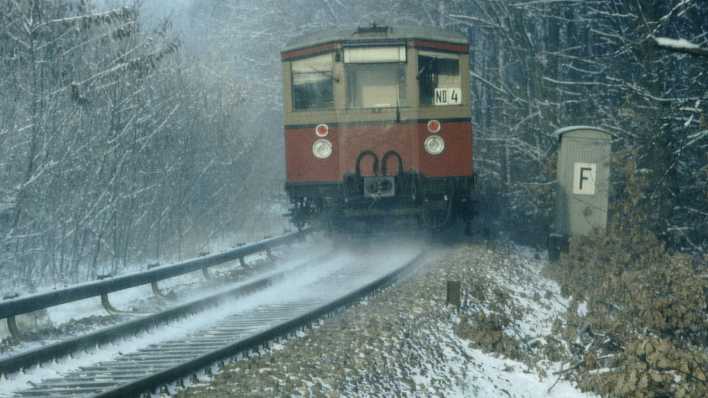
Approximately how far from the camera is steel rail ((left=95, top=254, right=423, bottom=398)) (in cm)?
448

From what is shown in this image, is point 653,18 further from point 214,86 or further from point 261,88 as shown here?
point 261,88

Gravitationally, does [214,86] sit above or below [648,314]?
above

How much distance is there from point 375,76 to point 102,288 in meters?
5.39

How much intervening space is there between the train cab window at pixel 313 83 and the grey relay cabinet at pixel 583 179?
138 inches

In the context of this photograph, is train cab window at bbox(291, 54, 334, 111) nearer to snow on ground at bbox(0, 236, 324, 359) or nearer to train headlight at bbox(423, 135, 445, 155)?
train headlight at bbox(423, 135, 445, 155)

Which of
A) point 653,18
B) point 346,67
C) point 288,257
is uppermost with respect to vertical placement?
point 653,18

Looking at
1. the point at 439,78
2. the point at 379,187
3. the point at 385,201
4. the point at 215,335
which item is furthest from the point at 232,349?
the point at 439,78

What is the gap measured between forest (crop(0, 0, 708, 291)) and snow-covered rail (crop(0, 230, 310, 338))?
6.13 feet

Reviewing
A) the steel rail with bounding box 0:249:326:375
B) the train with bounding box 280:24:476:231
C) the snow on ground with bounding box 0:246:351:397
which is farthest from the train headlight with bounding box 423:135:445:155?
the steel rail with bounding box 0:249:326:375

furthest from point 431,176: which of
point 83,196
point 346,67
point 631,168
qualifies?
point 83,196

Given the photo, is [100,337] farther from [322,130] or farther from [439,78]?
[439,78]

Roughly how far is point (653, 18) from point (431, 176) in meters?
4.33

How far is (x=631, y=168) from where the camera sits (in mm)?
10469

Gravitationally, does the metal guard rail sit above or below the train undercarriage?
below
